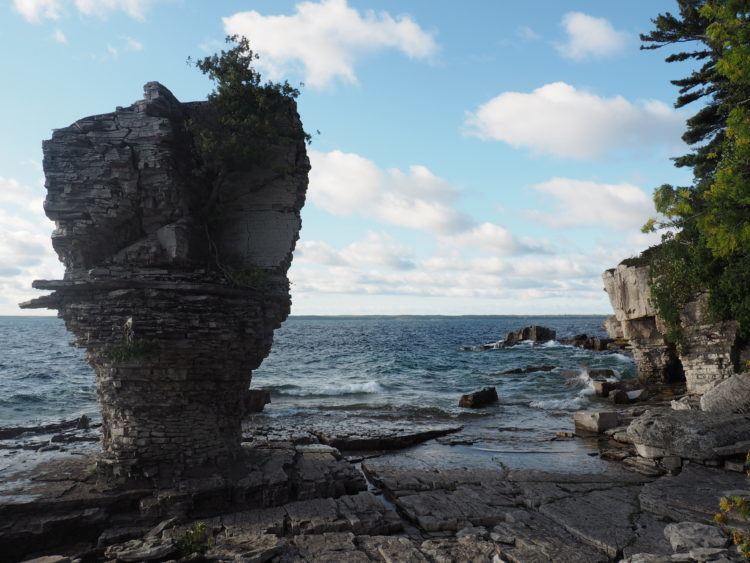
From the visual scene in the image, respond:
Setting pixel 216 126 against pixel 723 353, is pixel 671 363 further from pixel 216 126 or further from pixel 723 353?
pixel 216 126

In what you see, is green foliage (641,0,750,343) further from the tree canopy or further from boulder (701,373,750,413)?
the tree canopy

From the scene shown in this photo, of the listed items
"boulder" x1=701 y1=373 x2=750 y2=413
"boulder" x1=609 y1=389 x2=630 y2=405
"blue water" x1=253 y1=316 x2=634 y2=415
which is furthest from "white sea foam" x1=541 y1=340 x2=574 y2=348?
"boulder" x1=701 y1=373 x2=750 y2=413

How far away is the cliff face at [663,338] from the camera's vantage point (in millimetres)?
20781

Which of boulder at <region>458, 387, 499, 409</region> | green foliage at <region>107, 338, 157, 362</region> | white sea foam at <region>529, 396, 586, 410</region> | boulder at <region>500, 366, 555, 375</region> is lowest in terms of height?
boulder at <region>500, 366, 555, 375</region>

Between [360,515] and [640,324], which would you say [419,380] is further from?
[360,515]

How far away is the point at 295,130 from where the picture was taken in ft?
45.0

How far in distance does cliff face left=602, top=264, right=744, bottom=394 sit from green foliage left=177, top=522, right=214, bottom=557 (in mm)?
19098

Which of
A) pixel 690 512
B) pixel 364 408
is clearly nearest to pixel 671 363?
pixel 364 408

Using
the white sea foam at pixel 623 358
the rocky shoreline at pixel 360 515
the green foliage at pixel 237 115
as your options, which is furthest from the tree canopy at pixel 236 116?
the white sea foam at pixel 623 358

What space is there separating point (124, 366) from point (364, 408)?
16443 mm

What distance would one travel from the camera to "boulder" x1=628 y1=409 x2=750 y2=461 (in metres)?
13.3

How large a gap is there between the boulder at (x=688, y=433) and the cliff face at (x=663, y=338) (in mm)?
7266

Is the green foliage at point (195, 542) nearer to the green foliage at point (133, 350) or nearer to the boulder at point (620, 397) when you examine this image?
the green foliage at point (133, 350)

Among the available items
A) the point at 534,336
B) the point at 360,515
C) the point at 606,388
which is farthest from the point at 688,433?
the point at 534,336
